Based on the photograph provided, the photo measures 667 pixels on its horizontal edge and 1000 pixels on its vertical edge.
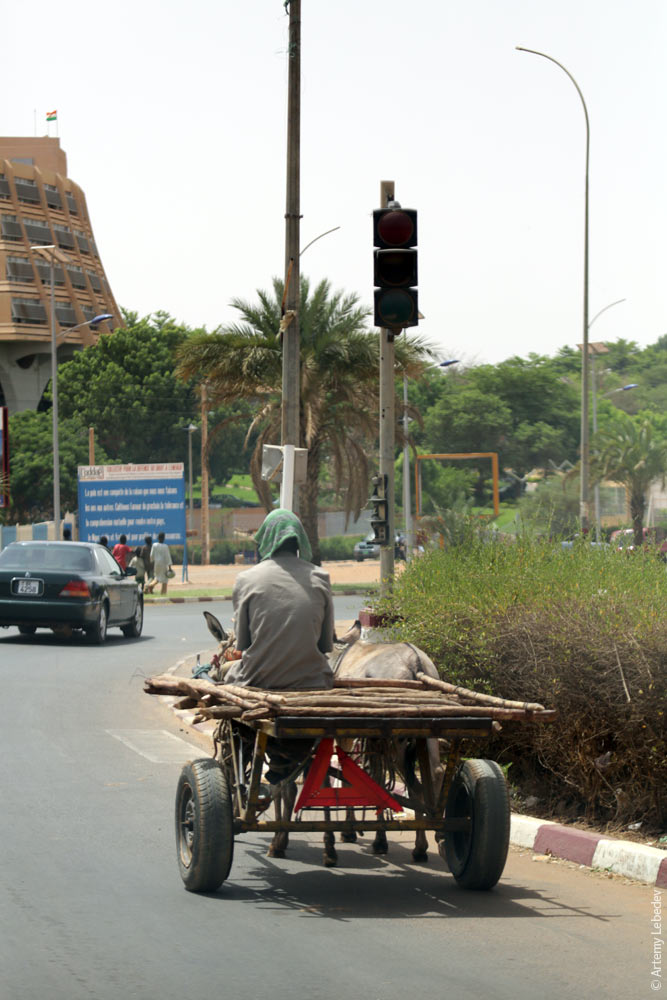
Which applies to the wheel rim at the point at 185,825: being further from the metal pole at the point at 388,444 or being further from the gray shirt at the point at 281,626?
the metal pole at the point at 388,444

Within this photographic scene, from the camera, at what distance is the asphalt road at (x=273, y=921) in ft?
16.2

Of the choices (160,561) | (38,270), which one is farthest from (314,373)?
(38,270)

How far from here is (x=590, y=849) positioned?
7230mm

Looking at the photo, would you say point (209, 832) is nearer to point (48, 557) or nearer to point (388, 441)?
point (388, 441)

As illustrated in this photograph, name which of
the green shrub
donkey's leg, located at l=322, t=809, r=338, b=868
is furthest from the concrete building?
donkey's leg, located at l=322, t=809, r=338, b=868

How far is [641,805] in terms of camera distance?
746 centimetres

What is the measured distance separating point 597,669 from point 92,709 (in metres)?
7.60

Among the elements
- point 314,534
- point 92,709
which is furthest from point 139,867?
point 314,534

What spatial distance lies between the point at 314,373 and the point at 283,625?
25996 mm

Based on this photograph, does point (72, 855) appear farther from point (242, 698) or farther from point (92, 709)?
point (92, 709)

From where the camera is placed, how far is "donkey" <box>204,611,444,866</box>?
22.0 ft

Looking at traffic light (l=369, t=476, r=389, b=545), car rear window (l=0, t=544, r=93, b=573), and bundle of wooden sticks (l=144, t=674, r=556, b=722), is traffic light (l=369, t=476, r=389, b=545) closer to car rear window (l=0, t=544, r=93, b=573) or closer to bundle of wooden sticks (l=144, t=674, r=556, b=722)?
bundle of wooden sticks (l=144, t=674, r=556, b=722)

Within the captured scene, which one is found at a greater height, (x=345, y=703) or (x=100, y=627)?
(x=345, y=703)

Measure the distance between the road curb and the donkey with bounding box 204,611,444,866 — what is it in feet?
2.59
